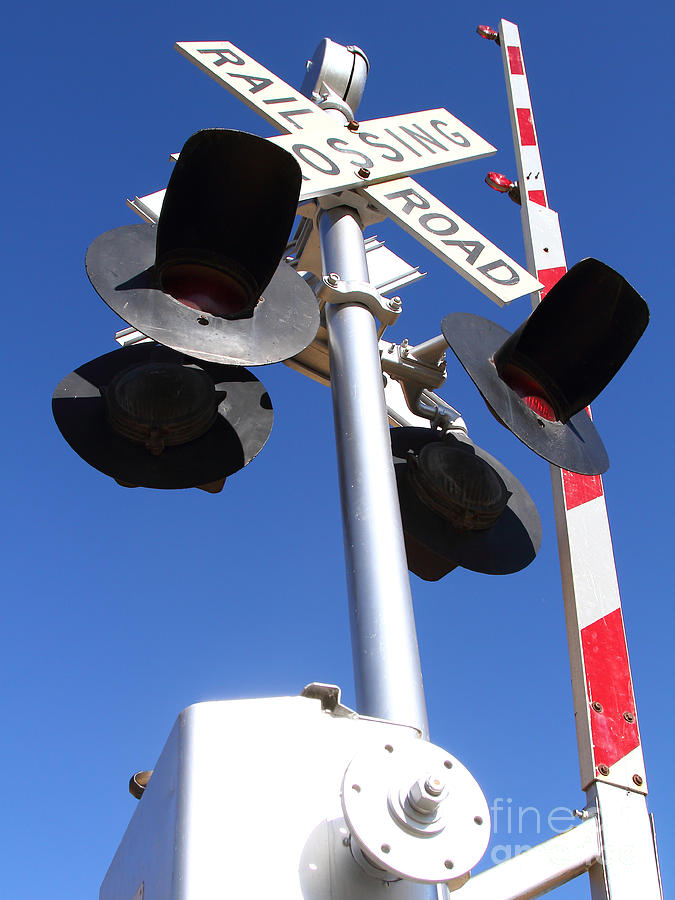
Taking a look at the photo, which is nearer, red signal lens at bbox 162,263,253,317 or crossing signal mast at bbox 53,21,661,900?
crossing signal mast at bbox 53,21,661,900

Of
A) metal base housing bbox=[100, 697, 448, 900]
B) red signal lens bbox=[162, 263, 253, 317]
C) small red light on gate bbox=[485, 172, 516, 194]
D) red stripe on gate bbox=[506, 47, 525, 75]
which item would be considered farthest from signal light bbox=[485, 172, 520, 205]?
metal base housing bbox=[100, 697, 448, 900]

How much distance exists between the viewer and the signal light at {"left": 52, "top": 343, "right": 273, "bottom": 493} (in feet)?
8.59

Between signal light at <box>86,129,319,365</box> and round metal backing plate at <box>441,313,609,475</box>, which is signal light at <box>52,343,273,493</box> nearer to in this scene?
signal light at <box>86,129,319,365</box>

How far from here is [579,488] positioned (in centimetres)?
275

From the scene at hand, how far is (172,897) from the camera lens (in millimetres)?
1259

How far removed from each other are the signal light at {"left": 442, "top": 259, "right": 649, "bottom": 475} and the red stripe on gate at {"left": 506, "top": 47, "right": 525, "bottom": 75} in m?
1.59

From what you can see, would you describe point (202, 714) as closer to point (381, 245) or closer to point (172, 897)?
point (172, 897)

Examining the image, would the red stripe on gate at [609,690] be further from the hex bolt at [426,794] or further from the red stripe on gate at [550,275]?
the red stripe on gate at [550,275]

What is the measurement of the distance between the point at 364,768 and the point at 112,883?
59 centimetres

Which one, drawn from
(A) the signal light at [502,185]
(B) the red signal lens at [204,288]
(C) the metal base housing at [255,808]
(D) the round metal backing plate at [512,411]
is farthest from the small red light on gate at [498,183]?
(C) the metal base housing at [255,808]

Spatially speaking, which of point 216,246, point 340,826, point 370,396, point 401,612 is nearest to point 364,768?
point 340,826

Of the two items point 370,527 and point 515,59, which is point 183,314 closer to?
point 370,527

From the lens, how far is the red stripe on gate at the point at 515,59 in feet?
13.0

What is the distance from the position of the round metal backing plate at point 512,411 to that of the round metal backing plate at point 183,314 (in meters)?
0.43
